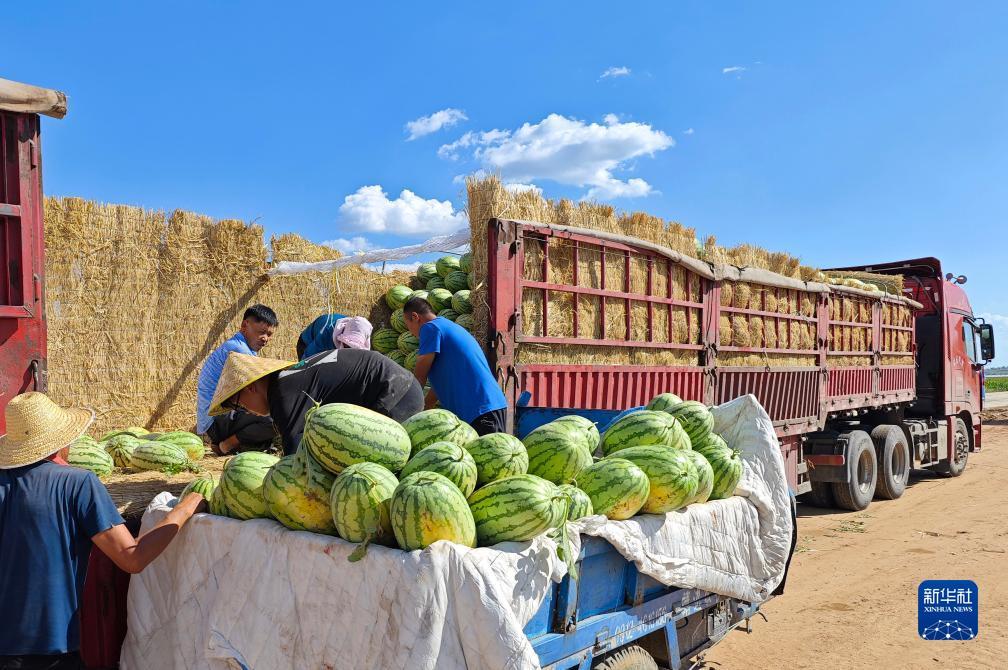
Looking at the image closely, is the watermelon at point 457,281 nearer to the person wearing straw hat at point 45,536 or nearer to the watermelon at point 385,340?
the watermelon at point 385,340

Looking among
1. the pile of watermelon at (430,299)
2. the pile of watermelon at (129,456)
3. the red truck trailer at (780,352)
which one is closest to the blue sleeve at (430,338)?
the red truck trailer at (780,352)

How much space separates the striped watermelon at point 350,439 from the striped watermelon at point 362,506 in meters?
0.17

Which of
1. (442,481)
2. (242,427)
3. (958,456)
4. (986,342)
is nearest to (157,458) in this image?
(242,427)

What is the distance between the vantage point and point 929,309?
12297 millimetres

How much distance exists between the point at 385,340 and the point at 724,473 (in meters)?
5.93

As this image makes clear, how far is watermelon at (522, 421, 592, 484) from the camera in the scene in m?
3.16

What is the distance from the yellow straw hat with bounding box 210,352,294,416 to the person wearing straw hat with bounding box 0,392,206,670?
76 centimetres

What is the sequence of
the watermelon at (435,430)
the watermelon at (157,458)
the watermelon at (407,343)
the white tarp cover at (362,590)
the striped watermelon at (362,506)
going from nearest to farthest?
the white tarp cover at (362,590) → the striped watermelon at (362,506) → the watermelon at (435,430) → the watermelon at (157,458) → the watermelon at (407,343)

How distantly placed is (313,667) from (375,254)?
6859 millimetres

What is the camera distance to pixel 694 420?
4012 mm

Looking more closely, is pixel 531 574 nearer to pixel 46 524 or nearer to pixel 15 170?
pixel 46 524

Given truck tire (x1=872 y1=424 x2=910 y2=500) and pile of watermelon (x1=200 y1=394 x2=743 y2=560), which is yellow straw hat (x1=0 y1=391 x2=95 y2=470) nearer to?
pile of watermelon (x1=200 y1=394 x2=743 y2=560)

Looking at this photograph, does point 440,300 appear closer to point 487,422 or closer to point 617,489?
point 487,422

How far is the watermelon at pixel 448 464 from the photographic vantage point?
2.68 meters
